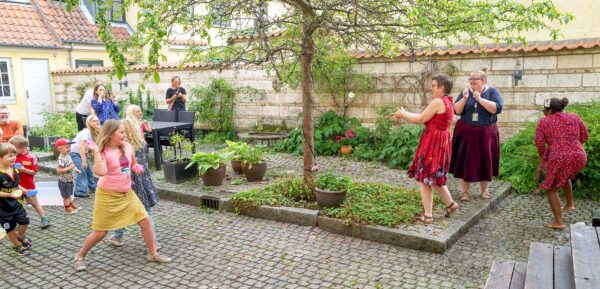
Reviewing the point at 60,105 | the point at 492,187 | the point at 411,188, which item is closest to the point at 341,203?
the point at 411,188

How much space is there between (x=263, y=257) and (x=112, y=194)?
1699 mm

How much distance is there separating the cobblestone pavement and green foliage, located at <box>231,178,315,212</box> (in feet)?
0.91

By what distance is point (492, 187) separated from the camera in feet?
23.7

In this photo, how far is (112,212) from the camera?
4.54m

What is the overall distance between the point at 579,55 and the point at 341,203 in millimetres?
5516

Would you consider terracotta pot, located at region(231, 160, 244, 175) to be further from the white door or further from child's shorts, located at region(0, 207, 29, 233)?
the white door

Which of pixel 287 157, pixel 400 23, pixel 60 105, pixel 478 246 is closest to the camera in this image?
pixel 478 246

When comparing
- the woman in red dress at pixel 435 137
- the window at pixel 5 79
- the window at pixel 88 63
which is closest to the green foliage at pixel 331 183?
the woman in red dress at pixel 435 137

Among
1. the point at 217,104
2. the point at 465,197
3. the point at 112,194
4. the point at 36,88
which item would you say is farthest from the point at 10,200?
the point at 36,88

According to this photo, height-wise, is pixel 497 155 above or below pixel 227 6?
below

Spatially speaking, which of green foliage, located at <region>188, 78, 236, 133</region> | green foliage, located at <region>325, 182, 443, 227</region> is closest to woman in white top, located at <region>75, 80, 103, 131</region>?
green foliage, located at <region>188, 78, 236, 133</region>

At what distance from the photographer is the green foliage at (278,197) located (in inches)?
247

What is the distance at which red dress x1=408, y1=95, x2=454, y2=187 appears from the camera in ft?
17.5

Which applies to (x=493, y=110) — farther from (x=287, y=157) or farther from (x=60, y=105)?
(x=60, y=105)
